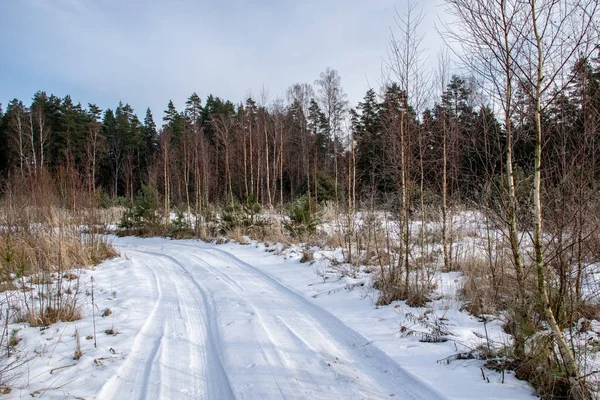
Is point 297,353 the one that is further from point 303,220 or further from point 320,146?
point 320,146

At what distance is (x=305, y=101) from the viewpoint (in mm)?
31141

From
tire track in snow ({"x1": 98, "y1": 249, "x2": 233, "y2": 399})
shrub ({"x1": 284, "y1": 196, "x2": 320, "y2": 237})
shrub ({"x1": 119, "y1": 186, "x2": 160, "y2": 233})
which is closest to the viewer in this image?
tire track in snow ({"x1": 98, "y1": 249, "x2": 233, "y2": 399})

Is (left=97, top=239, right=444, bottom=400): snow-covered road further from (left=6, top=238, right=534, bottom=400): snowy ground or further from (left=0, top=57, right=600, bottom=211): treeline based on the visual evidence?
(left=0, top=57, right=600, bottom=211): treeline

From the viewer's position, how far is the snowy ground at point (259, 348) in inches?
99.3

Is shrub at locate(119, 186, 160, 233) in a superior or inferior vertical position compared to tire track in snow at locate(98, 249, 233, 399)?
superior

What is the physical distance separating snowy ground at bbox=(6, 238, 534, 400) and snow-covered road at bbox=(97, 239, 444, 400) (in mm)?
12

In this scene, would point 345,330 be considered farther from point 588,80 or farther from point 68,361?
point 588,80

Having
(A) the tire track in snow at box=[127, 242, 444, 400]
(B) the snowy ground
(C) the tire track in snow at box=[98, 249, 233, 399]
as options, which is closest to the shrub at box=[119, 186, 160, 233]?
(B) the snowy ground

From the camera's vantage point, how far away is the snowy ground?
2.52m

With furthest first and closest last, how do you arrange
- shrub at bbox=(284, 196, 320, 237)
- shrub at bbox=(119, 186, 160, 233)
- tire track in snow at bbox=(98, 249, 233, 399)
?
1. shrub at bbox=(119, 186, 160, 233)
2. shrub at bbox=(284, 196, 320, 237)
3. tire track in snow at bbox=(98, 249, 233, 399)

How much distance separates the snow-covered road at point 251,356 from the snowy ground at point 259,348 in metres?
0.01

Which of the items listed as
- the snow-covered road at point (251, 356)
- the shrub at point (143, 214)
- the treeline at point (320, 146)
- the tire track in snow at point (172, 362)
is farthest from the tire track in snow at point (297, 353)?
the shrub at point (143, 214)

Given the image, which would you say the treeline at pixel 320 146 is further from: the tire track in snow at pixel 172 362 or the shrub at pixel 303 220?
the tire track in snow at pixel 172 362

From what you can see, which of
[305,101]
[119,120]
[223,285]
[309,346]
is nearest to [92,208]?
[223,285]
